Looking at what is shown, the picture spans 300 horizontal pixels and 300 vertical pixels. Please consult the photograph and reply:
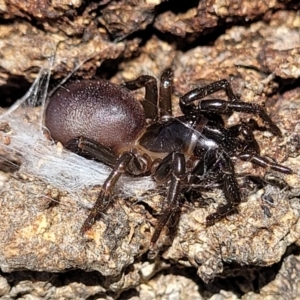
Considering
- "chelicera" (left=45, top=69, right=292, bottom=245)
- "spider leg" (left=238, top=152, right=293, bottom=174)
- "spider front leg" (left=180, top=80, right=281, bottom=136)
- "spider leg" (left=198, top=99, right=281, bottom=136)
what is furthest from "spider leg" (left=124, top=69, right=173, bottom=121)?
"spider leg" (left=238, top=152, right=293, bottom=174)

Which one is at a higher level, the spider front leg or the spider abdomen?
the spider front leg

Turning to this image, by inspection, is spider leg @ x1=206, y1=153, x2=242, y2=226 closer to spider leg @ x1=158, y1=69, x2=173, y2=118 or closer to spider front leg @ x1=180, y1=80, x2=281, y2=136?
spider front leg @ x1=180, y1=80, x2=281, y2=136

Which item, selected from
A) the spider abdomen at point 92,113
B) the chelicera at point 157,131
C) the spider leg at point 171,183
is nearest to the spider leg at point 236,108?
the chelicera at point 157,131

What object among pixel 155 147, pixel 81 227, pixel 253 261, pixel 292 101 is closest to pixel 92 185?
pixel 81 227

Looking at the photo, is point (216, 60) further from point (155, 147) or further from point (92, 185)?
point (92, 185)

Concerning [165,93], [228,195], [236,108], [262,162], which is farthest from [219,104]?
[228,195]

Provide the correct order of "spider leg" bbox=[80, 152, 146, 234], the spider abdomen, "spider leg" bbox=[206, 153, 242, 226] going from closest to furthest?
"spider leg" bbox=[80, 152, 146, 234] < "spider leg" bbox=[206, 153, 242, 226] < the spider abdomen
